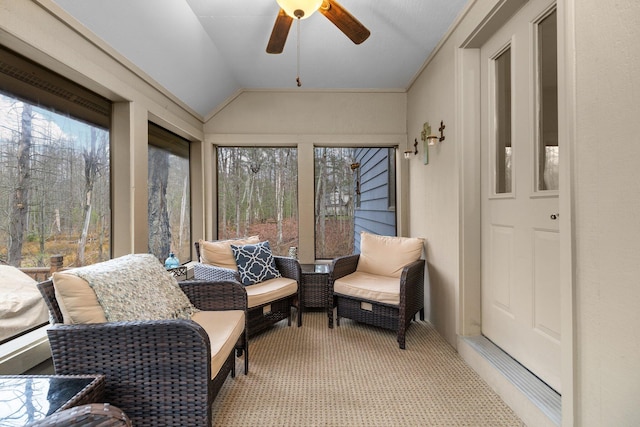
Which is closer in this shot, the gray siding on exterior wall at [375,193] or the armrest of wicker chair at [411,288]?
the armrest of wicker chair at [411,288]

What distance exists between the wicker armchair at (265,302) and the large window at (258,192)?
90cm

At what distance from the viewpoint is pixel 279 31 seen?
1756mm

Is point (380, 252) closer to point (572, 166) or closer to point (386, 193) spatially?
point (386, 193)

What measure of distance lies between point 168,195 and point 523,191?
310cm

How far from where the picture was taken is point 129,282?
4.90 ft

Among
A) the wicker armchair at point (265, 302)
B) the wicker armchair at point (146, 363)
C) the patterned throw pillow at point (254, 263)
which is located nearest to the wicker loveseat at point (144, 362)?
the wicker armchair at point (146, 363)

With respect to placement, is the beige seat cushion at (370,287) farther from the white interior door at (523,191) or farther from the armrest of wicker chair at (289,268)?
the white interior door at (523,191)

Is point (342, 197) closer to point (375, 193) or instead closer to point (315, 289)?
point (375, 193)

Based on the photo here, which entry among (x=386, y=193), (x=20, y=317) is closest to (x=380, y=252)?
(x=386, y=193)

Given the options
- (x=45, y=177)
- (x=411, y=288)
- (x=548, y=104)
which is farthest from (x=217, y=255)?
(x=548, y=104)

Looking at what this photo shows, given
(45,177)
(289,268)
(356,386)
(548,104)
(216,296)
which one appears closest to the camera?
(548,104)

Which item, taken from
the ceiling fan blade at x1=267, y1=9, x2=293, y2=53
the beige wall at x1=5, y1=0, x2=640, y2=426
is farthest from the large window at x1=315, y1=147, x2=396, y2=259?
the ceiling fan blade at x1=267, y1=9, x2=293, y2=53

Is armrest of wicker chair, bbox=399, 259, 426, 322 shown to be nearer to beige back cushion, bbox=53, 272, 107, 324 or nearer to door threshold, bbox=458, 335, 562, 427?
door threshold, bbox=458, 335, 562, 427

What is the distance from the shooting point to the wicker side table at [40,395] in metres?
0.90
